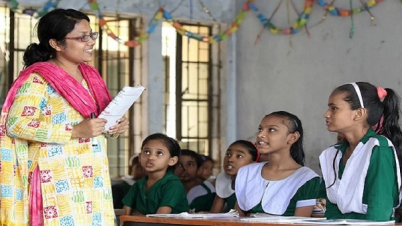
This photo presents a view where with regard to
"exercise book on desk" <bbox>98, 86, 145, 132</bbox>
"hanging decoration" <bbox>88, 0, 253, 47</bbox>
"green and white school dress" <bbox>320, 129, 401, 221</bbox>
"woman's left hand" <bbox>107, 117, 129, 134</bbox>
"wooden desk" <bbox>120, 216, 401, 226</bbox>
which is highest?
"hanging decoration" <bbox>88, 0, 253, 47</bbox>

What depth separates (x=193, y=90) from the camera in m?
7.87

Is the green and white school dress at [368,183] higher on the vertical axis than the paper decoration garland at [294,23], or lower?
lower

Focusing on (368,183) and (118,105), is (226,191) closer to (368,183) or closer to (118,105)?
(368,183)

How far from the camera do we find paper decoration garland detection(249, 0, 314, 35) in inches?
277

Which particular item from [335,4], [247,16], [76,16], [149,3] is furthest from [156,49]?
[76,16]

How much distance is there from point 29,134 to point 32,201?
301 mm

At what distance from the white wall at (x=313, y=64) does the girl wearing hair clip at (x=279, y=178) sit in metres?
→ 1.77

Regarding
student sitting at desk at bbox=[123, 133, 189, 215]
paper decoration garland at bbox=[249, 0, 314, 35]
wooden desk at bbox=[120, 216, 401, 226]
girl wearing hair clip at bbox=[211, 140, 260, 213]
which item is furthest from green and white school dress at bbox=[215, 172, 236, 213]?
paper decoration garland at bbox=[249, 0, 314, 35]

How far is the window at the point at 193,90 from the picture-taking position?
25.4 feet

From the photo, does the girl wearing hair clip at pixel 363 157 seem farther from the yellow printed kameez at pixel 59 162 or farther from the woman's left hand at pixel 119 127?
the yellow printed kameez at pixel 59 162

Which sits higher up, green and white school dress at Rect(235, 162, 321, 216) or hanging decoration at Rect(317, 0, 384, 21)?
hanging decoration at Rect(317, 0, 384, 21)

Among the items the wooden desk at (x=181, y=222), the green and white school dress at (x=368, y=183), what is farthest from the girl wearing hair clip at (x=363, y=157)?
the wooden desk at (x=181, y=222)

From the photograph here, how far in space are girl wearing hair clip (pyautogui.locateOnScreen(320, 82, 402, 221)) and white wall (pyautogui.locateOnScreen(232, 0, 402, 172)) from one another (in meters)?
2.43

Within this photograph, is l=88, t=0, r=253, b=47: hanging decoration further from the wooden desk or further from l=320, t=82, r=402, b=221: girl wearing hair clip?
l=320, t=82, r=402, b=221: girl wearing hair clip
